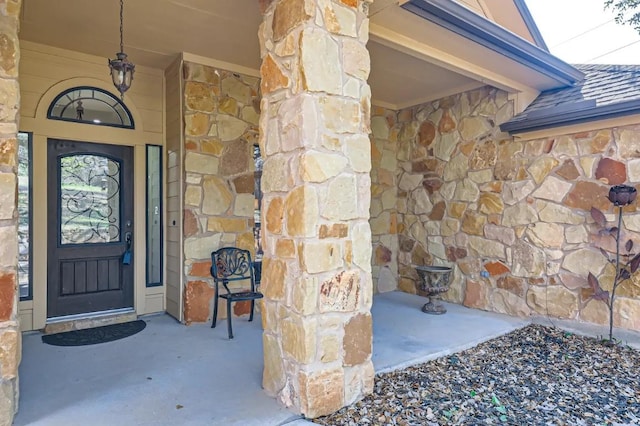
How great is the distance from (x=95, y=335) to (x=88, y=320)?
322 mm

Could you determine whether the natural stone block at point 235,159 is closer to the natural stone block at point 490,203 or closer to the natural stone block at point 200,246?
the natural stone block at point 200,246

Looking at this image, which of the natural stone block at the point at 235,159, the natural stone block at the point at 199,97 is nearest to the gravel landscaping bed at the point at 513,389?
the natural stone block at the point at 235,159

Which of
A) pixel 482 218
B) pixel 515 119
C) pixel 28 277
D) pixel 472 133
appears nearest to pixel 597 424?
pixel 482 218

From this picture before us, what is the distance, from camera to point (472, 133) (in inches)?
190

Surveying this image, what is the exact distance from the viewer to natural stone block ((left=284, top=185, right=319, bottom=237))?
218 cm

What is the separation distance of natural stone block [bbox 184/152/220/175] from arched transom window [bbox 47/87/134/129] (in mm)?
815

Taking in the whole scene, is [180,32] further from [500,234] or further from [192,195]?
[500,234]

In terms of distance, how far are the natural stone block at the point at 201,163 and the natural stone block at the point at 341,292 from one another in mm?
2325

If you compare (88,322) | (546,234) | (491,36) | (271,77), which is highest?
(491,36)

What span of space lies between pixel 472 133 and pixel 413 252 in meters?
1.78

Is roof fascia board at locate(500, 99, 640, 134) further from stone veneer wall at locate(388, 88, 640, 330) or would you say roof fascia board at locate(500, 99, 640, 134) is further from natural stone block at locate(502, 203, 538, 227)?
natural stone block at locate(502, 203, 538, 227)

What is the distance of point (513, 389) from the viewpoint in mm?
2707

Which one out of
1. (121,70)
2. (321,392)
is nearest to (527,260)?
(321,392)

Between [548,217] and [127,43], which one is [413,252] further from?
[127,43]
